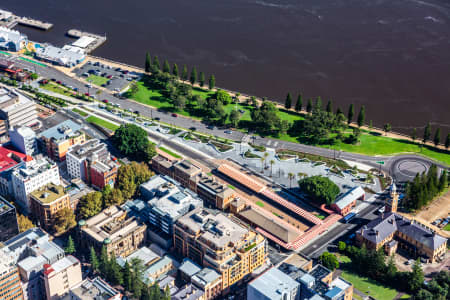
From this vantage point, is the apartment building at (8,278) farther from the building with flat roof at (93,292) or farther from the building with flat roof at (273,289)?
the building with flat roof at (273,289)

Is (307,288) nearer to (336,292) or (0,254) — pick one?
(336,292)

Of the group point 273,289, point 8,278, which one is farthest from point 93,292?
point 273,289

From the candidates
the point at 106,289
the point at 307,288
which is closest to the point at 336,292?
the point at 307,288

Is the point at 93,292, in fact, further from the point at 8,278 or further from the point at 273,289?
the point at 273,289

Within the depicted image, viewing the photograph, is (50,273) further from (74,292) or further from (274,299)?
(274,299)

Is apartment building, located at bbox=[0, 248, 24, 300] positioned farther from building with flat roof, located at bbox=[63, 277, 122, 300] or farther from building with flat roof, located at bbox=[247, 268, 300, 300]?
building with flat roof, located at bbox=[247, 268, 300, 300]
